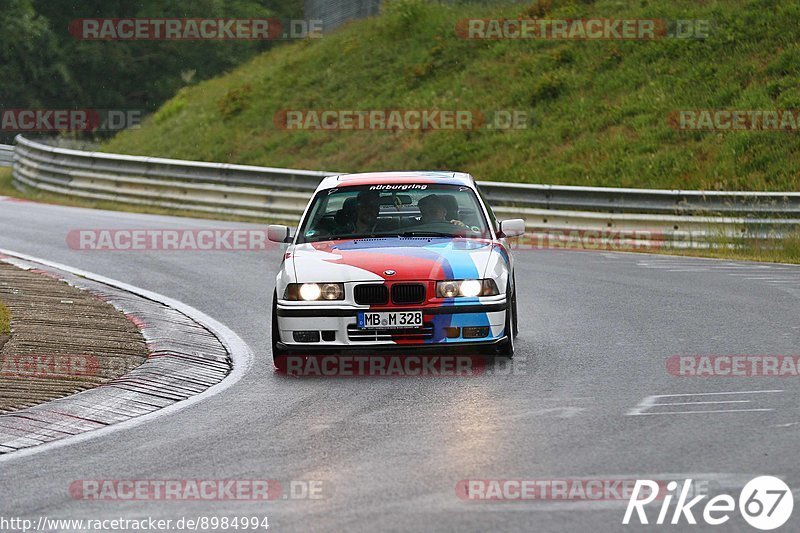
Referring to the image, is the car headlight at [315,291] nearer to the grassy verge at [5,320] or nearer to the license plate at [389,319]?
the license plate at [389,319]

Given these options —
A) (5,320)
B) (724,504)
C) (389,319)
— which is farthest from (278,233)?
(724,504)

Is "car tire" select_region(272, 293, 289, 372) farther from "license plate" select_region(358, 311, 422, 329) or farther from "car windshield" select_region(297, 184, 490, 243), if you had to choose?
"car windshield" select_region(297, 184, 490, 243)

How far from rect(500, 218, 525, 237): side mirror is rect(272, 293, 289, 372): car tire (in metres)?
2.24

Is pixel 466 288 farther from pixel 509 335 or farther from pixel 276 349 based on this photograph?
pixel 276 349

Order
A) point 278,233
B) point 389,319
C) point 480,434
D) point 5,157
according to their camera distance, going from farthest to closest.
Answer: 1. point 5,157
2. point 278,233
3. point 389,319
4. point 480,434

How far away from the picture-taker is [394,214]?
1122 cm

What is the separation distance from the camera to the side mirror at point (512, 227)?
1109cm

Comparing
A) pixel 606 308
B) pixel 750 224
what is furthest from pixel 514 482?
pixel 750 224

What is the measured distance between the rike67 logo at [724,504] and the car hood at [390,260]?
3.79m

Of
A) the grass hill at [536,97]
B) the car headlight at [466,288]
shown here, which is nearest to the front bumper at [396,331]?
the car headlight at [466,288]

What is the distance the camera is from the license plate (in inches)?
381

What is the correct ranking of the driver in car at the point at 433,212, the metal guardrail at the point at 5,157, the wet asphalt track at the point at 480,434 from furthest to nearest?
the metal guardrail at the point at 5,157, the driver in car at the point at 433,212, the wet asphalt track at the point at 480,434

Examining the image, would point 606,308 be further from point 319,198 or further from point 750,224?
point 750,224

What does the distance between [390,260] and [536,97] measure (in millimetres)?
20849
